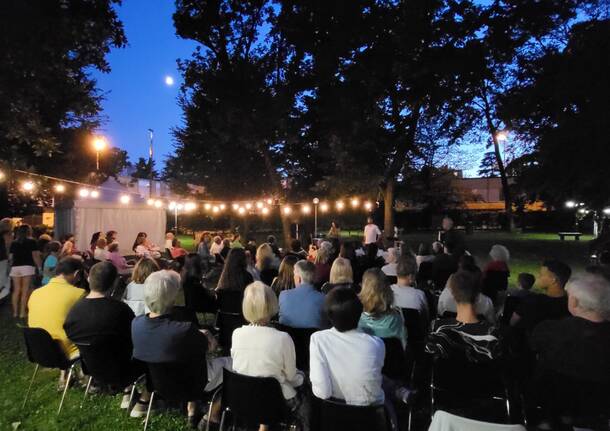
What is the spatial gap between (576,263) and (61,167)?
1613 cm

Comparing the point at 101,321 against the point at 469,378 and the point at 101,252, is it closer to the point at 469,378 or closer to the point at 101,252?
the point at 469,378

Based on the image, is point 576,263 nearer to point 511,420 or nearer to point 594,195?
point 594,195

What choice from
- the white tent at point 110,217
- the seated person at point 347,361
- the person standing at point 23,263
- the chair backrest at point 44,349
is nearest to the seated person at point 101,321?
the chair backrest at point 44,349

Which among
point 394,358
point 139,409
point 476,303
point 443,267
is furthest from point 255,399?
point 443,267

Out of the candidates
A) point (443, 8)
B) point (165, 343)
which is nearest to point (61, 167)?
point (165, 343)

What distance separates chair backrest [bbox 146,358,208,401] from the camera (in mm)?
2883

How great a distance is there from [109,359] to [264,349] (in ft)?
4.40

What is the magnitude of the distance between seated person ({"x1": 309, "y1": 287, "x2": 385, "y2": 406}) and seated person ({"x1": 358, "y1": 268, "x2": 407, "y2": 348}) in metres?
0.72

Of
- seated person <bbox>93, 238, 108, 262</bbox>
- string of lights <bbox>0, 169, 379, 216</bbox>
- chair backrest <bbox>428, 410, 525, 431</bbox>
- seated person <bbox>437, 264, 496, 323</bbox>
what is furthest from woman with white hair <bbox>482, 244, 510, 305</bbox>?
→ string of lights <bbox>0, 169, 379, 216</bbox>

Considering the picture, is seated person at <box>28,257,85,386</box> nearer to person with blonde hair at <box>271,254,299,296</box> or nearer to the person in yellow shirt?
the person in yellow shirt

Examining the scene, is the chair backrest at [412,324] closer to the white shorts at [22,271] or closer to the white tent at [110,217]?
the white shorts at [22,271]

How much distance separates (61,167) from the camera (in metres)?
14.0

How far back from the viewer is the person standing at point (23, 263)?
688 centimetres

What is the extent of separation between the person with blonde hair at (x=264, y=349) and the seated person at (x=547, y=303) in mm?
2037
